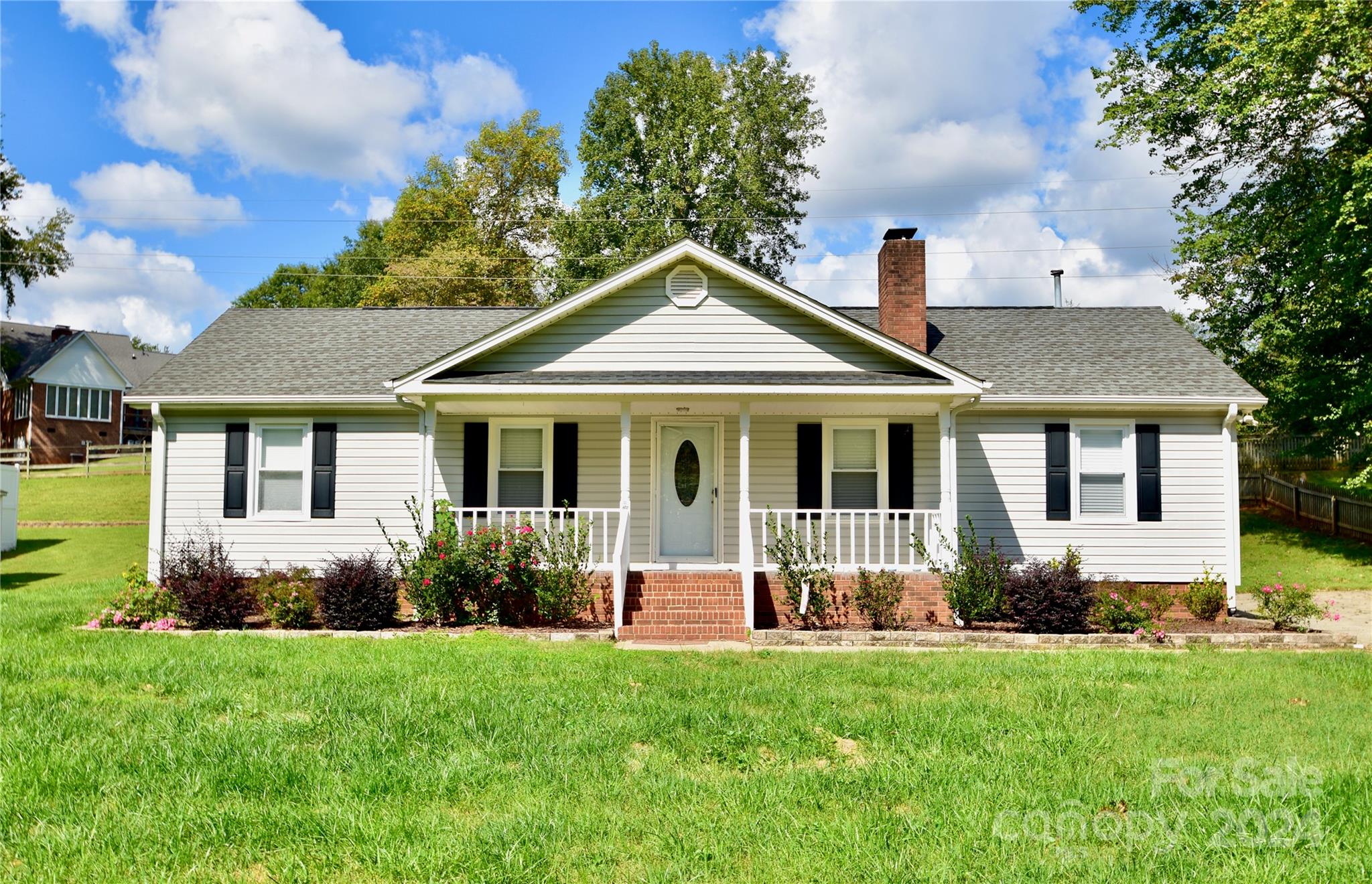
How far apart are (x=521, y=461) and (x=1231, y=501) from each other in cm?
1123

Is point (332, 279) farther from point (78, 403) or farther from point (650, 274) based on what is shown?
point (650, 274)

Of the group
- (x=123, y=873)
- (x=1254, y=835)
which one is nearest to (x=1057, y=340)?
(x=1254, y=835)

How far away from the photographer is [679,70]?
110 ft

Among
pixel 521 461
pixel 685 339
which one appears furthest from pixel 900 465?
pixel 521 461

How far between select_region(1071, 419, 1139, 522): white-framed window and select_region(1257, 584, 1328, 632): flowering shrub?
8.23ft

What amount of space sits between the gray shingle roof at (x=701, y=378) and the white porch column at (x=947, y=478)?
685mm

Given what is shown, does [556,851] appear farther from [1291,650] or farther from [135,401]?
[135,401]

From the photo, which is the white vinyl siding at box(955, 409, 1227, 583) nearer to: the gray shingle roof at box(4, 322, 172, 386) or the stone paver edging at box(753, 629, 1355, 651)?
the stone paver edging at box(753, 629, 1355, 651)

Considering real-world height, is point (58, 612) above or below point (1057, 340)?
below

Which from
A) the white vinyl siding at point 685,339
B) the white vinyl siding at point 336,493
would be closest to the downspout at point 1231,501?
the white vinyl siding at point 685,339

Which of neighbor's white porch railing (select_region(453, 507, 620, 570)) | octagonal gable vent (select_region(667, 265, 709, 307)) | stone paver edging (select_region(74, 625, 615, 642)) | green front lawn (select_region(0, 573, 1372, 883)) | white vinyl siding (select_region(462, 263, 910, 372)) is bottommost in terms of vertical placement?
stone paver edging (select_region(74, 625, 615, 642))

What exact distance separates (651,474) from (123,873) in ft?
Result: 32.4

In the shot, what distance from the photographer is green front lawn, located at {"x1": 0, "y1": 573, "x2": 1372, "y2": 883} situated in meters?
4.30

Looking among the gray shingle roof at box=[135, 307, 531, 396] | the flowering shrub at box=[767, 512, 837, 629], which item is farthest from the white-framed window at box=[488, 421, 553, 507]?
the flowering shrub at box=[767, 512, 837, 629]
